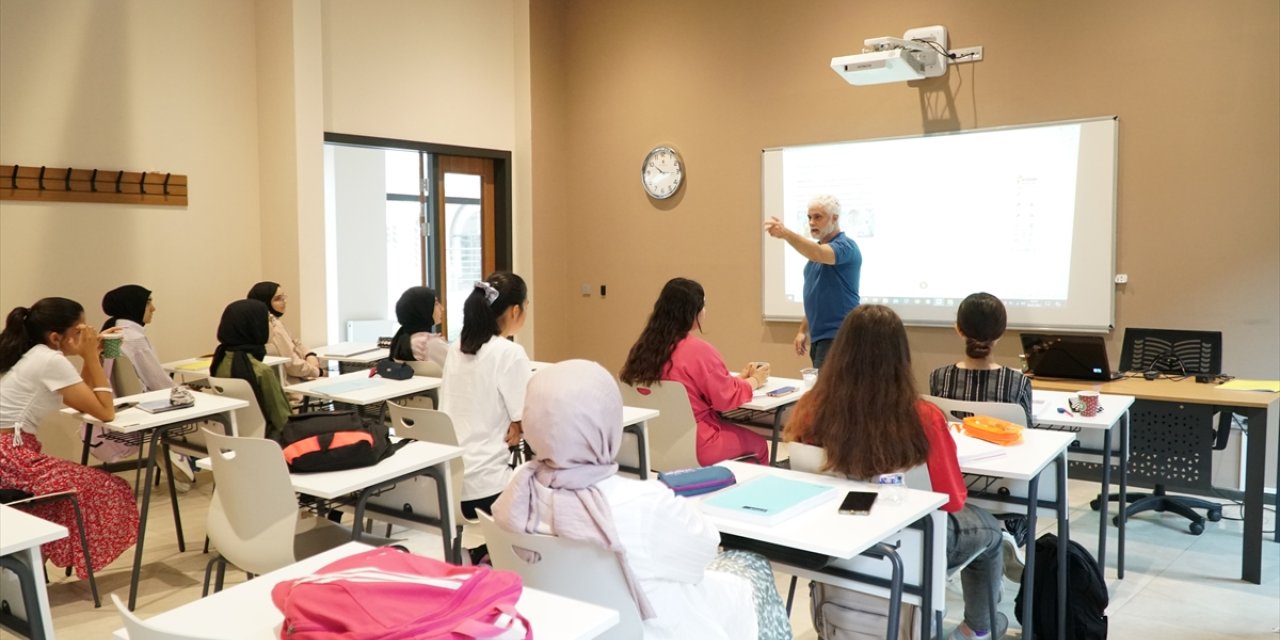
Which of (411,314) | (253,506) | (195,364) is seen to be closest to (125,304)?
(195,364)

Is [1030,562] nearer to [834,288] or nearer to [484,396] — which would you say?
[484,396]

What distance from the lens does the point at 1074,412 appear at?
3600mm

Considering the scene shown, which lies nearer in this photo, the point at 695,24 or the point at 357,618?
the point at 357,618

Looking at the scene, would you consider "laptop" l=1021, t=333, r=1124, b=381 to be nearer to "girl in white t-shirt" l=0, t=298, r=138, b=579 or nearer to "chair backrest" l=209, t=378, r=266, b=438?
"chair backrest" l=209, t=378, r=266, b=438

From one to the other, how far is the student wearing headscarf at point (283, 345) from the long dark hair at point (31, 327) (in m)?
1.83

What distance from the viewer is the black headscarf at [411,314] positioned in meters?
5.18

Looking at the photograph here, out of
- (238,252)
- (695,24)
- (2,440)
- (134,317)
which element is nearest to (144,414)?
(2,440)

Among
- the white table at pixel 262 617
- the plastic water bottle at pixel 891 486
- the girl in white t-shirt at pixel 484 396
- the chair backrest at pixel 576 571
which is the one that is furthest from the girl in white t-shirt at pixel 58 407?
the plastic water bottle at pixel 891 486

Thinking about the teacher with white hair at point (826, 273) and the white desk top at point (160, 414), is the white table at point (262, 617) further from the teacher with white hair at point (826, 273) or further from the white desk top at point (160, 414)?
the teacher with white hair at point (826, 273)

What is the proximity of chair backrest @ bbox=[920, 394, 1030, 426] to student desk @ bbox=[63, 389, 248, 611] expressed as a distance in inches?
115

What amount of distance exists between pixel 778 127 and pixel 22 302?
494cm

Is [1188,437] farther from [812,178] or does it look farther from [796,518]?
[812,178]

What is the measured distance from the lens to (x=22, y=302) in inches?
216

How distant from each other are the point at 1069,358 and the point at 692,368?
196 centimetres
